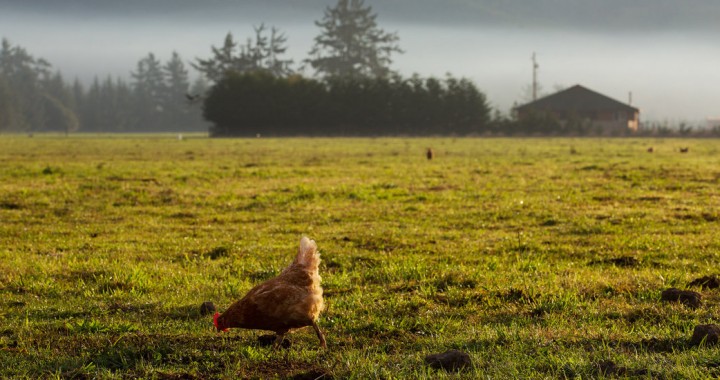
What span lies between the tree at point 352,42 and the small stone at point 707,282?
470ft

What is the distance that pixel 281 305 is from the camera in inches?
255

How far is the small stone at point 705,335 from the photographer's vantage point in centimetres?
656

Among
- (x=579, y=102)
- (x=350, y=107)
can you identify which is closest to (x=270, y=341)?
(x=350, y=107)

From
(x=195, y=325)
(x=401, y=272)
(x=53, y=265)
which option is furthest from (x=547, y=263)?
(x=53, y=265)

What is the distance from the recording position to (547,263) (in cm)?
1108

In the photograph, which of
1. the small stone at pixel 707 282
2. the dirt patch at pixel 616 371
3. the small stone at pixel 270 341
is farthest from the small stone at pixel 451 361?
the small stone at pixel 707 282

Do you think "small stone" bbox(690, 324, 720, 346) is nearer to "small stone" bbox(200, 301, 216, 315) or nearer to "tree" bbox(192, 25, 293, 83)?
"small stone" bbox(200, 301, 216, 315)

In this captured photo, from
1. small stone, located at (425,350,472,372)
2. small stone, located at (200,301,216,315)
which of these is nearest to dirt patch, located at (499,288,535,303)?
small stone, located at (425,350,472,372)

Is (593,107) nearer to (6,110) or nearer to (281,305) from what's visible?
(281,305)

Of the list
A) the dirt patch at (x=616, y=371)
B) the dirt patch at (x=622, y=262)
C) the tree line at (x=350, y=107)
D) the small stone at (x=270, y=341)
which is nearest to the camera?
the dirt patch at (x=616, y=371)

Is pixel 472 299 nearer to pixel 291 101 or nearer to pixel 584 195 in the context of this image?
pixel 584 195

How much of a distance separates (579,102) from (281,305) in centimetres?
12024

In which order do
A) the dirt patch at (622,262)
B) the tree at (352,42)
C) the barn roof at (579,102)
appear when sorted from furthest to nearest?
1. the tree at (352,42)
2. the barn roof at (579,102)
3. the dirt patch at (622,262)

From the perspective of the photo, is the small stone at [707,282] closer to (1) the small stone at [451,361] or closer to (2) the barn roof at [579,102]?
(1) the small stone at [451,361]
